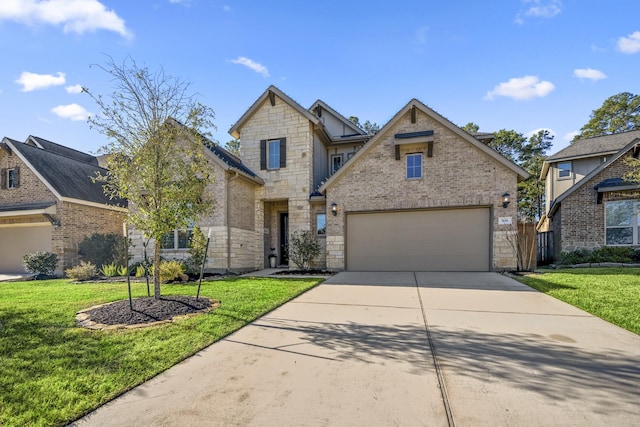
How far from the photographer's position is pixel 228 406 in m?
2.61

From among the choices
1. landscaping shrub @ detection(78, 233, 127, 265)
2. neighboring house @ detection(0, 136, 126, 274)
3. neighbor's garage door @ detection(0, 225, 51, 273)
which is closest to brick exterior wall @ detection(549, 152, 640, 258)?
neighboring house @ detection(0, 136, 126, 274)

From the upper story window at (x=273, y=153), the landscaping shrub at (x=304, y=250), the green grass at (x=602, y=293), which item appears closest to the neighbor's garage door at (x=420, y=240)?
the landscaping shrub at (x=304, y=250)

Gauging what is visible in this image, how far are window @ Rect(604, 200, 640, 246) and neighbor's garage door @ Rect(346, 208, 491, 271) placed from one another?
21.4ft

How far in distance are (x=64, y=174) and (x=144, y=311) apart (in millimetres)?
14756

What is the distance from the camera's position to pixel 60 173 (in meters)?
15.5

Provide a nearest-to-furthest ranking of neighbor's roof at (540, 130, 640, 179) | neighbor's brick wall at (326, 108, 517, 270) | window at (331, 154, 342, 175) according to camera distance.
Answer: neighbor's brick wall at (326, 108, 517, 270), window at (331, 154, 342, 175), neighbor's roof at (540, 130, 640, 179)

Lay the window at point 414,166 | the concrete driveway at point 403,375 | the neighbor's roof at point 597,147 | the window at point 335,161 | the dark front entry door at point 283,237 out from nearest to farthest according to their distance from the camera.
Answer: the concrete driveway at point 403,375, the window at point 414,166, the dark front entry door at point 283,237, the window at point 335,161, the neighbor's roof at point 597,147

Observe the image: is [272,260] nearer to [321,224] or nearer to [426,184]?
[321,224]

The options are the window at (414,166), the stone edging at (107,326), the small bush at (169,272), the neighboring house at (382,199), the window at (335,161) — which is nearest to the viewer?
the stone edging at (107,326)

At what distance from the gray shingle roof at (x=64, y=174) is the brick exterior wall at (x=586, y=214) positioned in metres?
20.4

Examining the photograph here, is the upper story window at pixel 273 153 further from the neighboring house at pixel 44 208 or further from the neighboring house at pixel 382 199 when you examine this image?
the neighboring house at pixel 44 208

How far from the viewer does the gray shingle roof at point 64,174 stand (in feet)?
47.3

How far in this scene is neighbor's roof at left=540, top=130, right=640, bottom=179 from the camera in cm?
1806

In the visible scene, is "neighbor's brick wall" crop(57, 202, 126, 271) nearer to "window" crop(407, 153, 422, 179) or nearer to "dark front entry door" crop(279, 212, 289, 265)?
"dark front entry door" crop(279, 212, 289, 265)
